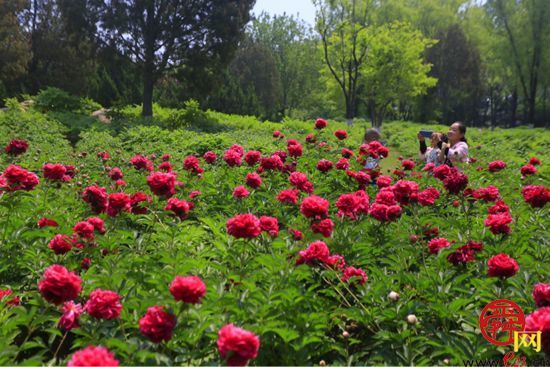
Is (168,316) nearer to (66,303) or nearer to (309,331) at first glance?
(66,303)

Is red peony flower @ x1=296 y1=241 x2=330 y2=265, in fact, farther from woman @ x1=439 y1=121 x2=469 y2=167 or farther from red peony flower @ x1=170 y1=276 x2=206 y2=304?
woman @ x1=439 y1=121 x2=469 y2=167

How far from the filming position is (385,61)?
28906 mm

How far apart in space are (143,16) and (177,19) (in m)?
1.61

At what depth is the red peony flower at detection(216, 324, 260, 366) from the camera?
4.33ft

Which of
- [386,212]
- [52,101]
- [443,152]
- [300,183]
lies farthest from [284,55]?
[386,212]

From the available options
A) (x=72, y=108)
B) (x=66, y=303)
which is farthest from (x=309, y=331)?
(x=72, y=108)

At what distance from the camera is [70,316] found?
175cm

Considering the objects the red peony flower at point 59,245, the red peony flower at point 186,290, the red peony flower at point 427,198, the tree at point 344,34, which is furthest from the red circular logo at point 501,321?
the tree at point 344,34

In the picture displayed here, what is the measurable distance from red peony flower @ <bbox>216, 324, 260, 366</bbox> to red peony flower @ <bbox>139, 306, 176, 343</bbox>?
0.28 m

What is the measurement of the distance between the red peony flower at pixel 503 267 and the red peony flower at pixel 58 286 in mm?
1917

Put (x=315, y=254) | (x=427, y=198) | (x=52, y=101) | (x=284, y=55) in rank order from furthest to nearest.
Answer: (x=284, y=55) < (x=52, y=101) < (x=427, y=198) < (x=315, y=254)

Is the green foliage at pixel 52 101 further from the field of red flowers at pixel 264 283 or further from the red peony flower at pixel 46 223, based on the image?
the red peony flower at pixel 46 223

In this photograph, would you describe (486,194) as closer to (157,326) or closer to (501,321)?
(501,321)

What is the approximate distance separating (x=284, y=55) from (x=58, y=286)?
156 feet
